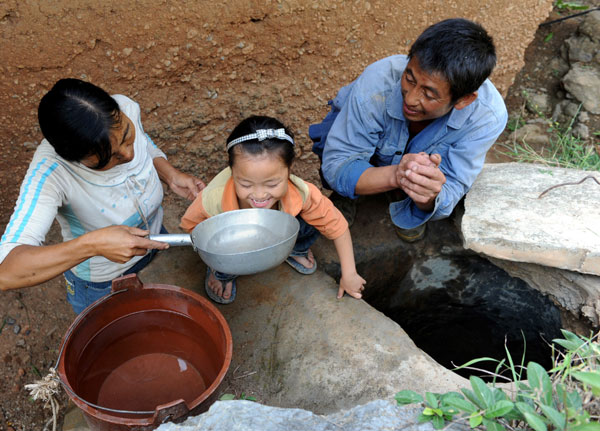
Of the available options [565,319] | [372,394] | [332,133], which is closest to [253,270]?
[372,394]

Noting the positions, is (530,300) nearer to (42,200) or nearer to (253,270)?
(253,270)

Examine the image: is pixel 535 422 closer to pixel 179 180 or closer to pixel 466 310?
pixel 179 180

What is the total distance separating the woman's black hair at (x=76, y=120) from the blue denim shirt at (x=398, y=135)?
0.99m

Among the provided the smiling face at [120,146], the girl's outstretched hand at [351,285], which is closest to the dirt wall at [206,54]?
the smiling face at [120,146]

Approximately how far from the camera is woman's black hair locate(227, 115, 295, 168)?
1.50 metres

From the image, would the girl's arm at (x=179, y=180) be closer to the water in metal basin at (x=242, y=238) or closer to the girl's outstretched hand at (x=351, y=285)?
the water in metal basin at (x=242, y=238)

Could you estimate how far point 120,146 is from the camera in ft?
4.62

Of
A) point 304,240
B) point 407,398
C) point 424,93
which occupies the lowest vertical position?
point 304,240

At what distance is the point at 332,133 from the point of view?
2.05m

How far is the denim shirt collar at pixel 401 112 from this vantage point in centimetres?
188

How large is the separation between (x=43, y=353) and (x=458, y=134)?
7.38 ft

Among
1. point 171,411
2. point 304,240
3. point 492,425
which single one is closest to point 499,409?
point 492,425

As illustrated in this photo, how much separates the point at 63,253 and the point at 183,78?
63.6 inches

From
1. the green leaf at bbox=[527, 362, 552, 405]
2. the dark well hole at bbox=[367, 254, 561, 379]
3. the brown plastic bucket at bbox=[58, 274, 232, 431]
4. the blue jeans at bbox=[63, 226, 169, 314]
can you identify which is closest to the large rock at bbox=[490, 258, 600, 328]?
the dark well hole at bbox=[367, 254, 561, 379]
